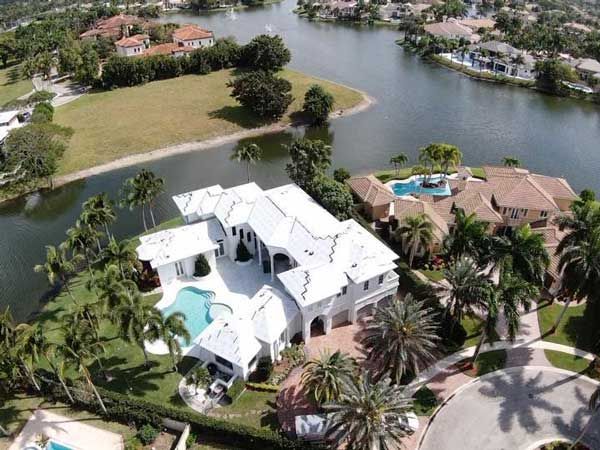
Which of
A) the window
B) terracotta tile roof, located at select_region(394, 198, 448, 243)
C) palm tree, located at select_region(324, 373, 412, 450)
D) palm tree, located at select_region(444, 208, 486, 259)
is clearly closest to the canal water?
terracotta tile roof, located at select_region(394, 198, 448, 243)

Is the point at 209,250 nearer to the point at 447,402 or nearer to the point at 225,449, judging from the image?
the point at 225,449

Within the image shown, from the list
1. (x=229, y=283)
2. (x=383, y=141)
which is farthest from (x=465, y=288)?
(x=383, y=141)

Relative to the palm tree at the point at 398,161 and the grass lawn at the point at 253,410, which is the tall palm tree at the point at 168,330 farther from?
the palm tree at the point at 398,161

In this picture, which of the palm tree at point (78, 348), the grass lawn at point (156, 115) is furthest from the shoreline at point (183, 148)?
the palm tree at point (78, 348)

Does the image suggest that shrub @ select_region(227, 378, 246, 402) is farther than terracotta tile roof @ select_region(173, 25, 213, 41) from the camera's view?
No

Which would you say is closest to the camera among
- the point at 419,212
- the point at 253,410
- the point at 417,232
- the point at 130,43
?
the point at 253,410

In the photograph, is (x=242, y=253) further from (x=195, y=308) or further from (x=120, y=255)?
(x=120, y=255)

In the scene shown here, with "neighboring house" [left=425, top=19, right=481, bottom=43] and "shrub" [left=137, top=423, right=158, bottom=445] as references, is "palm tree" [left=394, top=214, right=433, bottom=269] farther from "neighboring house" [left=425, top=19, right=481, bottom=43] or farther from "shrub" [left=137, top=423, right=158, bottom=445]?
"neighboring house" [left=425, top=19, right=481, bottom=43]
